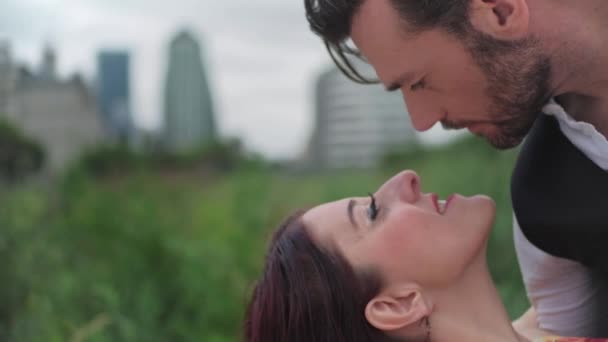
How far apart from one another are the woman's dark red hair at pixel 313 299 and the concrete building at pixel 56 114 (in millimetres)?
3548

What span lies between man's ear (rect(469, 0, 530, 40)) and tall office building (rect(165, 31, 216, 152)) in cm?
921

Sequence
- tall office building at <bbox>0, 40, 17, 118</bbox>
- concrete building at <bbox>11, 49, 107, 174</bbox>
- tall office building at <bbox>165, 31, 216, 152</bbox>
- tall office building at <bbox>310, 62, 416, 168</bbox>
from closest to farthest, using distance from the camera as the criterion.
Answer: tall office building at <bbox>0, 40, 17, 118</bbox>
concrete building at <bbox>11, 49, 107, 174</bbox>
tall office building at <bbox>165, 31, 216, 152</bbox>
tall office building at <bbox>310, 62, 416, 168</bbox>

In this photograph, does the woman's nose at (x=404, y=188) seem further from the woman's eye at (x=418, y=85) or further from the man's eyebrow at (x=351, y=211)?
the woman's eye at (x=418, y=85)

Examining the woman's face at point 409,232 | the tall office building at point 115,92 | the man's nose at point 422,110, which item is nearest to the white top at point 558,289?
the woman's face at point 409,232

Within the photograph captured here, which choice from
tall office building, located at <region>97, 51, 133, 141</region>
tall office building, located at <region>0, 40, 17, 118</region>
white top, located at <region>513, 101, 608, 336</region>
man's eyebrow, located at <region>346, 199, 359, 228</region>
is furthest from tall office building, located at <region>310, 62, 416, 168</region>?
man's eyebrow, located at <region>346, 199, 359, 228</region>

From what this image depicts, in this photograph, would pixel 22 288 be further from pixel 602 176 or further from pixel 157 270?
pixel 602 176

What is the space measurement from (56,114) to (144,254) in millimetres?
1898

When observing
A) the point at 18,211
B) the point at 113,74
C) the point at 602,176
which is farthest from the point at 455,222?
the point at 113,74

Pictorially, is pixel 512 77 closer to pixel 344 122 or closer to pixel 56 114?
pixel 56 114

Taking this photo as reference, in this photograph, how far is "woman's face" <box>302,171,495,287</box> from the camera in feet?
4.55

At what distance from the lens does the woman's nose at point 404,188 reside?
1.46m

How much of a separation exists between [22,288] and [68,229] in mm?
1397

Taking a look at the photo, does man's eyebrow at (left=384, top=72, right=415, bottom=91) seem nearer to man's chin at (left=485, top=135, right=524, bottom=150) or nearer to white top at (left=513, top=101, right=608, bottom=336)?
man's chin at (left=485, top=135, right=524, bottom=150)

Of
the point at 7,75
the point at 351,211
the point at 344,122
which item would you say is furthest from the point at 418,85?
the point at 344,122
